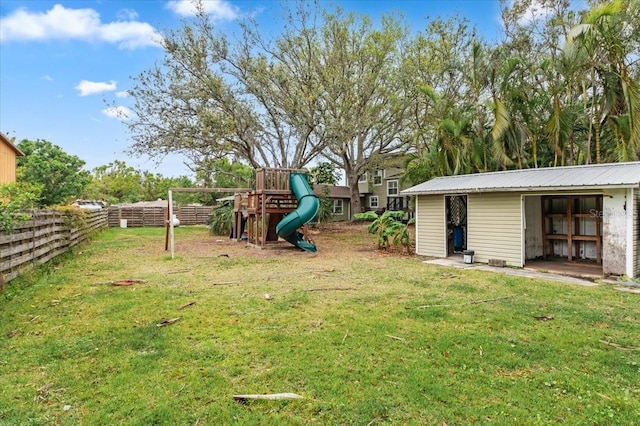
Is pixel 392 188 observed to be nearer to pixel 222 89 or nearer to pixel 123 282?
pixel 222 89

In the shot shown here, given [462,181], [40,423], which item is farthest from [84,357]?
[462,181]

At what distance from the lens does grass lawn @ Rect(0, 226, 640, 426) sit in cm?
258

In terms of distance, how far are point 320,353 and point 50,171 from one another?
2614 centimetres

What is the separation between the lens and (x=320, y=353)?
3.52 m

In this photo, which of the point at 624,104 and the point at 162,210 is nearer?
the point at 624,104

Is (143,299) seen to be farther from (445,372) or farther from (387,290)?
Result: (445,372)

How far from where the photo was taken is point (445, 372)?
10.3ft

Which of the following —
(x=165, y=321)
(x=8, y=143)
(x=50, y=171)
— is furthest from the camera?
(x=50, y=171)

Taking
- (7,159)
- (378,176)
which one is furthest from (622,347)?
(378,176)

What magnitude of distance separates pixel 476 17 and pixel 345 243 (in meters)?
11.3

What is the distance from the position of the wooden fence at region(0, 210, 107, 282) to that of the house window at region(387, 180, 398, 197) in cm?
2146

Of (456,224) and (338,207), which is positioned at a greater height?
(338,207)

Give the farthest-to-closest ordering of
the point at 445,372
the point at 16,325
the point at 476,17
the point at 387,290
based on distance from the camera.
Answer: the point at 476,17 < the point at 387,290 < the point at 16,325 < the point at 445,372

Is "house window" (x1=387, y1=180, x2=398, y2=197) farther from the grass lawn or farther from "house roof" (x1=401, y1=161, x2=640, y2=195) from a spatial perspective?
the grass lawn
